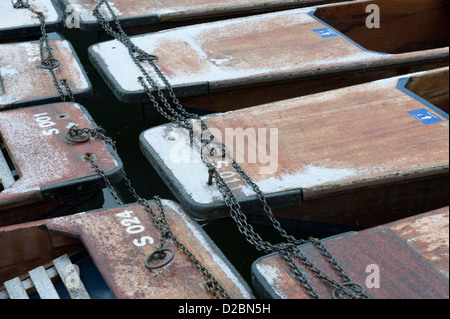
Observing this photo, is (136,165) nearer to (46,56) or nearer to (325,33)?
(46,56)

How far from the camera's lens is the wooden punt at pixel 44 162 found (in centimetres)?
248

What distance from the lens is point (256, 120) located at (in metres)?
2.87

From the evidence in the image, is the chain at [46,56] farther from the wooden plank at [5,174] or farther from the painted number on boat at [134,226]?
the painted number on boat at [134,226]

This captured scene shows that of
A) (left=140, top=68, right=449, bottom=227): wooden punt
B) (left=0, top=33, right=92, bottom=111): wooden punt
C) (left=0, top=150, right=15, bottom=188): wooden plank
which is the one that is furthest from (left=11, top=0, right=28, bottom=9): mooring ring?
(left=140, top=68, right=449, bottom=227): wooden punt

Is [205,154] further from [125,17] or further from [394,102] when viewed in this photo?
[125,17]

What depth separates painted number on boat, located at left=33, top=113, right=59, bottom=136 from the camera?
2.87 metres

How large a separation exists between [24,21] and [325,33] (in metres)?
1.85

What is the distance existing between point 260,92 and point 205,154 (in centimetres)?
76

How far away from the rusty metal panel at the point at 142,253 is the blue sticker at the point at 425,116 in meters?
1.11

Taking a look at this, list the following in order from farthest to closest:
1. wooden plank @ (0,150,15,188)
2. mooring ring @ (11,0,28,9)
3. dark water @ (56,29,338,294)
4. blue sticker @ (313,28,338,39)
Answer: mooring ring @ (11,0,28,9) → blue sticker @ (313,28,338,39) → dark water @ (56,29,338,294) → wooden plank @ (0,150,15,188)

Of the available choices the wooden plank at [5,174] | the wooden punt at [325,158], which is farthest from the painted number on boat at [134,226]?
the wooden plank at [5,174]

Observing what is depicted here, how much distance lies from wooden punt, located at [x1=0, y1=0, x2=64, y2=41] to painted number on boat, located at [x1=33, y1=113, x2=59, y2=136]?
115 cm

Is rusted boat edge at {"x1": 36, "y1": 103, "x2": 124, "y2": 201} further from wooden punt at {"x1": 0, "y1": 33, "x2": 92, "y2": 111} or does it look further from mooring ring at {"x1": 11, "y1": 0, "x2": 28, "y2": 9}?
mooring ring at {"x1": 11, "y1": 0, "x2": 28, "y2": 9}
